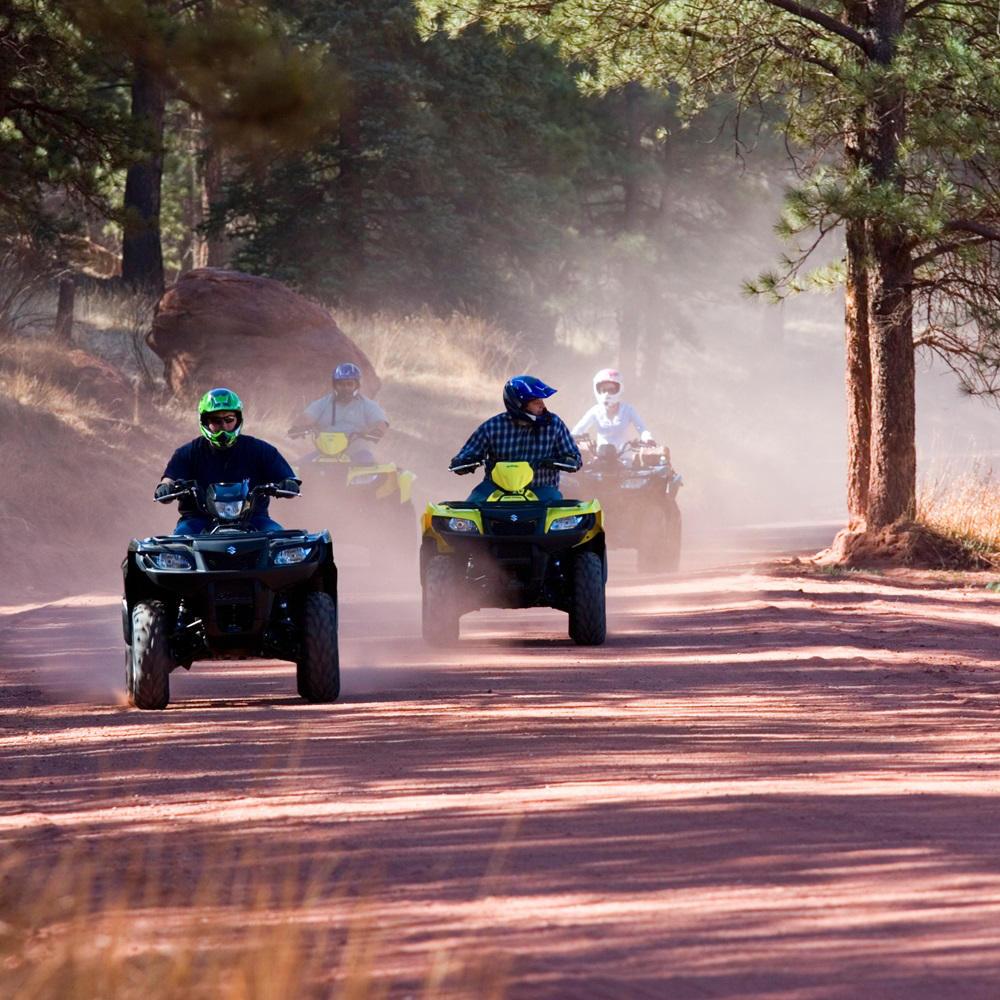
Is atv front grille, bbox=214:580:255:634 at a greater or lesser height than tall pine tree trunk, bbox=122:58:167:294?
lesser

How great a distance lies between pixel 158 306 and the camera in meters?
29.2

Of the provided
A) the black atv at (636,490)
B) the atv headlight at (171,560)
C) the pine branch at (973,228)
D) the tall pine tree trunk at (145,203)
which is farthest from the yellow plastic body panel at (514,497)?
the tall pine tree trunk at (145,203)

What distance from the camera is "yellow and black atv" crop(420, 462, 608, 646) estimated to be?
1261cm

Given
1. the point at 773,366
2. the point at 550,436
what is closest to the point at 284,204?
the point at 550,436

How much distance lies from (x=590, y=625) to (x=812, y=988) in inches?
320

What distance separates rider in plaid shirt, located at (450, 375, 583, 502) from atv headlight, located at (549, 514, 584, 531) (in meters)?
0.40

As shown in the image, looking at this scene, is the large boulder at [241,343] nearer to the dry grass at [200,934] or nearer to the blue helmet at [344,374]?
the blue helmet at [344,374]

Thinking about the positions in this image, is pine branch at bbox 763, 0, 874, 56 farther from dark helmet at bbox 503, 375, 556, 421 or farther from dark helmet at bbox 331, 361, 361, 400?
dark helmet at bbox 503, 375, 556, 421

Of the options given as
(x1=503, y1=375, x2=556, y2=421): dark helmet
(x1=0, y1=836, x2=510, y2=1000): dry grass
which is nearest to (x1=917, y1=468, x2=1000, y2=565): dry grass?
(x1=503, y1=375, x2=556, y2=421): dark helmet

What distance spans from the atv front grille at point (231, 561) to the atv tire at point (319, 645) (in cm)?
37

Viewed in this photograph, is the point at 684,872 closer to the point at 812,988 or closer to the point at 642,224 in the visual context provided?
the point at 812,988

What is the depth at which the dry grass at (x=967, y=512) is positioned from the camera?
19.5 meters

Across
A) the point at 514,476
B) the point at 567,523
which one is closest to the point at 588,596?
the point at 567,523

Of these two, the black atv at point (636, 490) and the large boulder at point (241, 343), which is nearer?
the black atv at point (636, 490)
